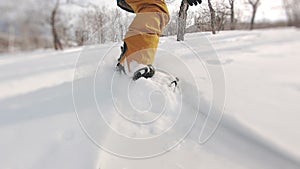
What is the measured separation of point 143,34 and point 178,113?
212 millimetres

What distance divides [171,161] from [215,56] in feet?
0.91

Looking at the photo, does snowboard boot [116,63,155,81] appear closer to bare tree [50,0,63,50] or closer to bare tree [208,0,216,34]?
bare tree [208,0,216,34]

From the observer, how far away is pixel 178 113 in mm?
469

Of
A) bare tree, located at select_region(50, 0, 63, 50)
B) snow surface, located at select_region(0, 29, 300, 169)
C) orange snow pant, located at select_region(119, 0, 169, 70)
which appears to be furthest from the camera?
bare tree, located at select_region(50, 0, 63, 50)

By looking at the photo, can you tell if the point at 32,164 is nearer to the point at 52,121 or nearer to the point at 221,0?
the point at 52,121

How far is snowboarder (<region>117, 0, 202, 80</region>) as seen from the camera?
1.61ft

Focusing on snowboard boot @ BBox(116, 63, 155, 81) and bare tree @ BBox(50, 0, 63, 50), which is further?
bare tree @ BBox(50, 0, 63, 50)

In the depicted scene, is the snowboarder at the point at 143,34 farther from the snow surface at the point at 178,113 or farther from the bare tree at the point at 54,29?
the bare tree at the point at 54,29

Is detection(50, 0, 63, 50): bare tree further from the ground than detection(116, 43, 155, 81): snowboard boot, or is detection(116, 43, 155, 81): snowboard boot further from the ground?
detection(50, 0, 63, 50): bare tree

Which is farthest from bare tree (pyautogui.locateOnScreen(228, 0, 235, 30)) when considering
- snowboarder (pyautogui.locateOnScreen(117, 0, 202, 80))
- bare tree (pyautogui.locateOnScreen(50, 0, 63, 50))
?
bare tree (pyautogui.locateOnScreen(50, 0, 63, 50))

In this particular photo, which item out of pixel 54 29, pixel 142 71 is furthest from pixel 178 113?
pixel 54 29

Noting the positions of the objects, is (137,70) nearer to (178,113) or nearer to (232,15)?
(178,113)

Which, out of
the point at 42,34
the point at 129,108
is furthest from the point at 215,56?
the point at 42,34

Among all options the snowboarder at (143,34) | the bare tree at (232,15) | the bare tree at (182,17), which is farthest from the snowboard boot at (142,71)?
the bare tree at (232,15)
